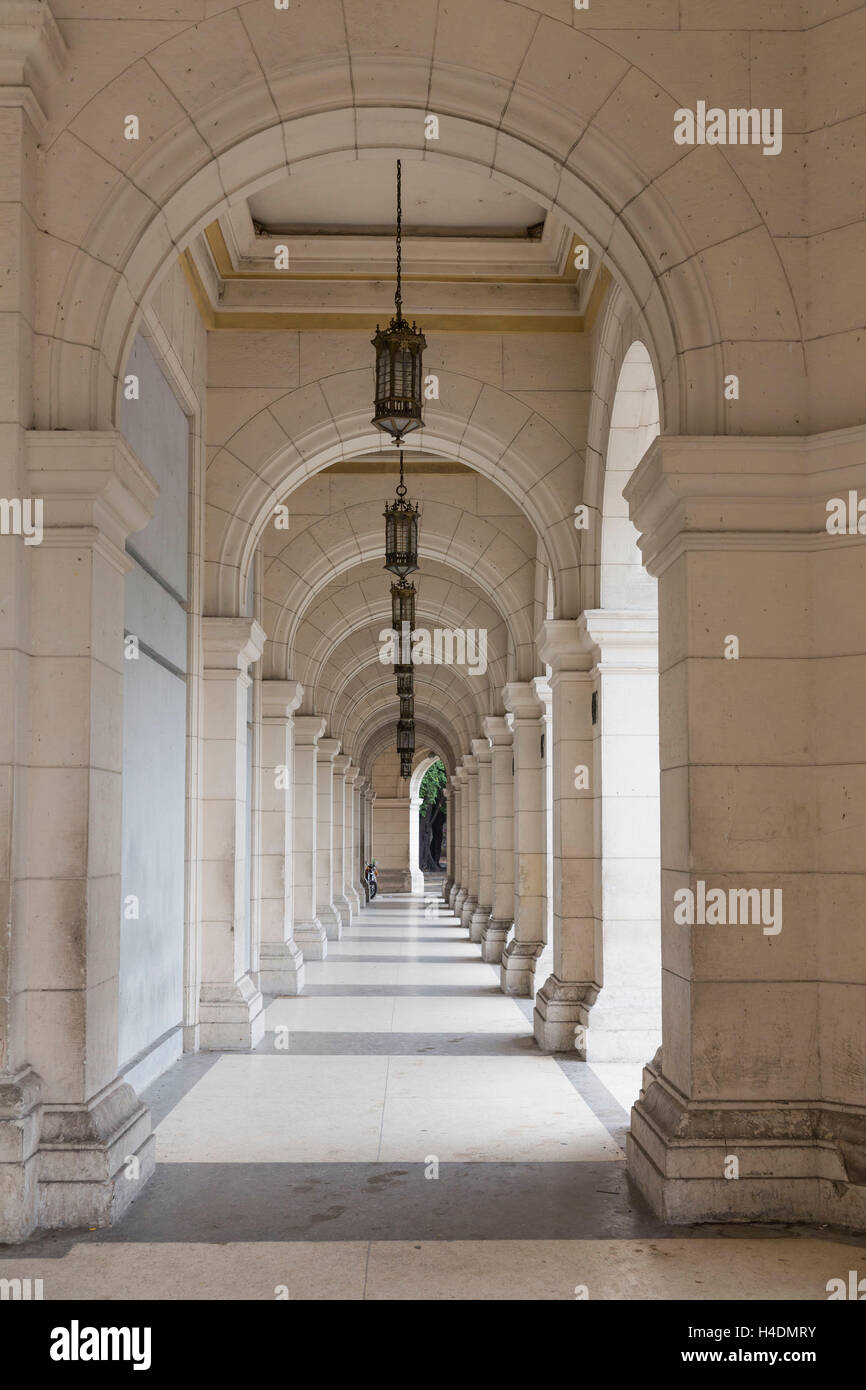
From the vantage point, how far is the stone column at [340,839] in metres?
23.3

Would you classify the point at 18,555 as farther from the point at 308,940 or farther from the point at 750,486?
the point at 308,940

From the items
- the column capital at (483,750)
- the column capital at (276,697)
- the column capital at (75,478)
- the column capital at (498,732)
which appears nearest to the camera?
the column capital at (75,478)

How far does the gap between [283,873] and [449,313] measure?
5.40m

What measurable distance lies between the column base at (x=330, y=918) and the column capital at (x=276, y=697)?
7.90 meters

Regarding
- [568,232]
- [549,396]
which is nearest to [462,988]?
[549,396]

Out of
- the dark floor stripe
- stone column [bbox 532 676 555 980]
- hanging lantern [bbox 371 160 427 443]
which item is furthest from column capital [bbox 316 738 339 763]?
hanging lantern [bbox 371 160 427 443]

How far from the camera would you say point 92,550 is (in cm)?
509

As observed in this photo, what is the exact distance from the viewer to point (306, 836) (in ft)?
51.3

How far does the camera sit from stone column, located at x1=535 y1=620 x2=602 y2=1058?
9.15 metres

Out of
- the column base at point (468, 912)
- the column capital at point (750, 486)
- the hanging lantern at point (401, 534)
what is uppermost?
the hanging lantern at point (401, 534)

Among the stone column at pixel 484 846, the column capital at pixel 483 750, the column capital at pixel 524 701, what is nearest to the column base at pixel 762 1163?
the column capital at pixel 524 701

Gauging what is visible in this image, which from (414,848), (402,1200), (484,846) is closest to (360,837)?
(414,848)

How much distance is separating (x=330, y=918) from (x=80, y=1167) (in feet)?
50.9

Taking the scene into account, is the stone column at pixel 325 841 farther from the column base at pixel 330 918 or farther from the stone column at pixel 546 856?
the stone column at pixel 546 856
